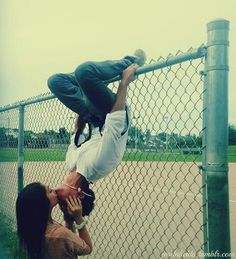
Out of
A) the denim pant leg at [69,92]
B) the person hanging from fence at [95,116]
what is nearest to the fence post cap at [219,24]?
the person hanging from fence at [95,116]

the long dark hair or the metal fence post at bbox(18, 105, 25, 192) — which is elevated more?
the metal fence post at bbox(18, 105, 25, 192)

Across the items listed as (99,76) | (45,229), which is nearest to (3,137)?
(45,229)

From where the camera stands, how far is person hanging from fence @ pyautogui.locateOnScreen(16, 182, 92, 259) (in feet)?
7.47

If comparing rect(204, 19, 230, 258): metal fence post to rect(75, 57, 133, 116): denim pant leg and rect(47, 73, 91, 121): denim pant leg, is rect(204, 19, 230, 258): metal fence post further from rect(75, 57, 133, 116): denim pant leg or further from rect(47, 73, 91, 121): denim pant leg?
rect(47, 73, 91, 121): denim pant leg

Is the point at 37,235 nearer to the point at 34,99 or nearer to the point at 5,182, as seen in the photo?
the point at 34,99

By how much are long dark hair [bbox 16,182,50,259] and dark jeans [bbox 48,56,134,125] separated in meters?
0.59

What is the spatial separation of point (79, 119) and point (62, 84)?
1.02ft

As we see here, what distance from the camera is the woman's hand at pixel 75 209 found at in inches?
94.1

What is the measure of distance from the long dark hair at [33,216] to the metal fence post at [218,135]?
109 cm

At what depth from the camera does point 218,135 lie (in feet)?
5.40

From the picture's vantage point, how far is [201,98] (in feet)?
6.19

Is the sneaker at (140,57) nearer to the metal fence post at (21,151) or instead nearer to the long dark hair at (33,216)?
the long dark hair at (33,216)

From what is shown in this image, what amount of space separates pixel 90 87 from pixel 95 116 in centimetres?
26

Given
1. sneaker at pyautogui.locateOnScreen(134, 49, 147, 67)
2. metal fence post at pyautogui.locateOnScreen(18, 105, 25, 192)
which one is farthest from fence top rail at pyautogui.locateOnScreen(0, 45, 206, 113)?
metal fence post at pyautogui.locateOnScreen(18, 105, 25, 192)
